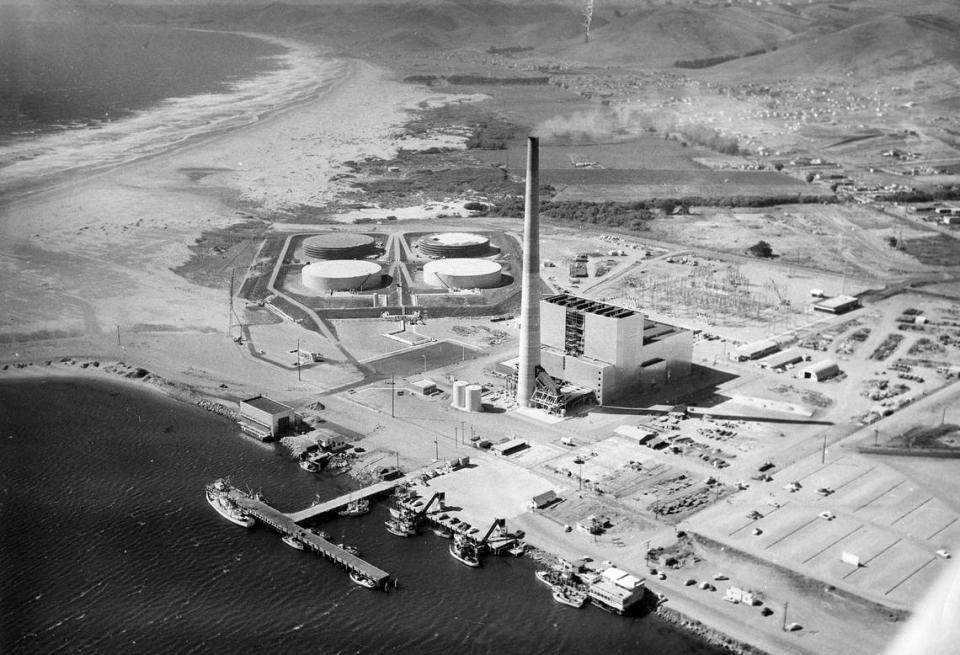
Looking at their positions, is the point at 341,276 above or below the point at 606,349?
below

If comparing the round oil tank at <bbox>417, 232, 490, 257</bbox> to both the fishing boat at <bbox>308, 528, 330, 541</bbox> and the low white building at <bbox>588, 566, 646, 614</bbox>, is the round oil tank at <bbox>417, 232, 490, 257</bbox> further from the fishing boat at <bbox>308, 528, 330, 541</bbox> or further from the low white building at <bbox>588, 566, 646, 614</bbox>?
the low white building at <bbox>588, 566, 646, 614</bbox>

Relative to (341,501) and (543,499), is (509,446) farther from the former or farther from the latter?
(341,501)

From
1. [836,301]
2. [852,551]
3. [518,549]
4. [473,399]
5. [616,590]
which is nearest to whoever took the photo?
[616,590]

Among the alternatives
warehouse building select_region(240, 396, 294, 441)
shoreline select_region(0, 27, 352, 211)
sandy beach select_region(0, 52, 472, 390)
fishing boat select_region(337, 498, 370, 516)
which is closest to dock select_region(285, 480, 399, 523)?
fishing boat select_region(337, 498, 370, 516)

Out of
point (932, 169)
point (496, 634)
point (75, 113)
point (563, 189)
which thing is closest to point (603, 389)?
point (496, 634)

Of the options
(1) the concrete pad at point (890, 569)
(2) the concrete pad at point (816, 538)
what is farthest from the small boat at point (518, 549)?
(1) the concrete pad at point (890, 569)

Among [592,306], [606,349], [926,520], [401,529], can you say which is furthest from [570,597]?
[592,306]

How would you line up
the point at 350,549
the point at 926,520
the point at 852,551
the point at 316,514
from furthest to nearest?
the point at 316,514 < the point at 926,520 < the point at 350,549 < the point at 852,551

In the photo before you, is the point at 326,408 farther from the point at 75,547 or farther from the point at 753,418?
the point at 753,418
